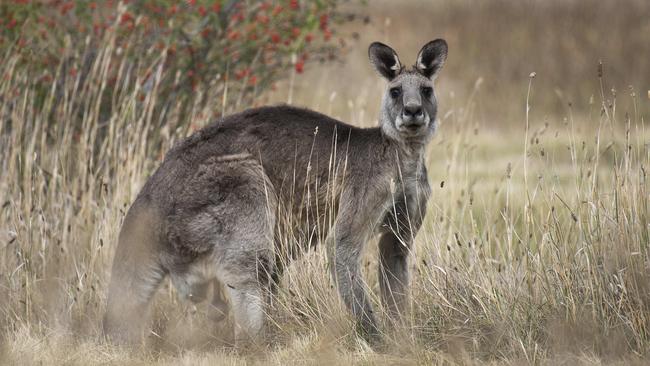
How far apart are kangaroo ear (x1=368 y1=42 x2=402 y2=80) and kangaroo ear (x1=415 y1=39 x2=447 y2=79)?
143 millimetres

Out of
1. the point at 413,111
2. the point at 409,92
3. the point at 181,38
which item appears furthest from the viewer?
the point at 181,38

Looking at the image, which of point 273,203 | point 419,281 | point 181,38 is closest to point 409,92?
point 273,203

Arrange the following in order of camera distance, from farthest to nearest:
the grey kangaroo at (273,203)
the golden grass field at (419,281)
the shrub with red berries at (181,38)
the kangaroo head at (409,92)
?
the shrub with red berries at (181,38), the kangaroo head at (409,92), the grey kangaroo at (273,203), the golden grass field at (419,281)

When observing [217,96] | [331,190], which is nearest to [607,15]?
[217,96]

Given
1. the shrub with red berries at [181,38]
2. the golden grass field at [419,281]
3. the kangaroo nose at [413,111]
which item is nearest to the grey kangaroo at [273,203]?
the kangaroo nose at [413,111]

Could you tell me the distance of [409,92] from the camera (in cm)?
635

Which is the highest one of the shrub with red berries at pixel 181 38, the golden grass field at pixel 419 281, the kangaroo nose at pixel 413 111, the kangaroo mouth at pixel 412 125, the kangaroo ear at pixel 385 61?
the shrub with red berries at pixel 181 38

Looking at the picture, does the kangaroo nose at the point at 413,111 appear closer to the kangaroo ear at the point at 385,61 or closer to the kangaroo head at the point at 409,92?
the kangaroo head at the point at 409,92

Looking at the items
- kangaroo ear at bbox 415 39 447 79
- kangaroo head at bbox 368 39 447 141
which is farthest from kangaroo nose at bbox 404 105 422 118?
kangaroo ear at bbox 415 39 447 79

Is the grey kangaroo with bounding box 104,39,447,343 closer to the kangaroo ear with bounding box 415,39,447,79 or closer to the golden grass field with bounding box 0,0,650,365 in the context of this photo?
the kangaroo ear with bounding box 415,39,447,79

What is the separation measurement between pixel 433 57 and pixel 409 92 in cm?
45

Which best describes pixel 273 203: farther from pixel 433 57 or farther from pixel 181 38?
pixel 181 38

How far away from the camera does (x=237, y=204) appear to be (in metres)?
6.28

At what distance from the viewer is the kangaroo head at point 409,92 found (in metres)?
6.27
